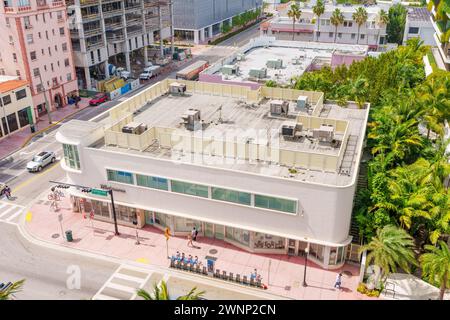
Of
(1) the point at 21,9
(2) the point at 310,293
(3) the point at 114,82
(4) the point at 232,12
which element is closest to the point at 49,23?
(1) the point at 21,9

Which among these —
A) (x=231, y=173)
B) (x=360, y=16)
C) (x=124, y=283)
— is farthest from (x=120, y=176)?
(x=360, y=16)

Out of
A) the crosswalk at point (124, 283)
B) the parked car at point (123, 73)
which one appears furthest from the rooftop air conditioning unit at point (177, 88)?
the parked car at point (123, 73)

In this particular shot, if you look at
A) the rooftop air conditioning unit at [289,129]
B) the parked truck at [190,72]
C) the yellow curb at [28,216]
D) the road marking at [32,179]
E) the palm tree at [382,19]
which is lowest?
the yellow curb at [28,216]

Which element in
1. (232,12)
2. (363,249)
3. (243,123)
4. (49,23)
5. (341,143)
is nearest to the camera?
(363,249)

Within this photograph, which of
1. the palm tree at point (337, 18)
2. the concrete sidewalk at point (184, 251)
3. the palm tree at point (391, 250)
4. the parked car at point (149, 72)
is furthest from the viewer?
the palm tree at point (337, 18)

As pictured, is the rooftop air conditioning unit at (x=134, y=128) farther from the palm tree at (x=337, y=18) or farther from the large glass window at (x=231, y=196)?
the palm tree at (x=337, y=18)

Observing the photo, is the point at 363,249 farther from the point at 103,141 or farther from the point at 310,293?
the point at 103,141
